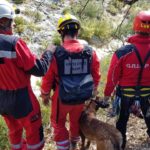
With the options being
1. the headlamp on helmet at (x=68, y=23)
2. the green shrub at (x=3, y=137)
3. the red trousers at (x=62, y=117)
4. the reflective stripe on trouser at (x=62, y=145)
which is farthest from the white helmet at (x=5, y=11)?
the green shrub at (x=3, y=137)

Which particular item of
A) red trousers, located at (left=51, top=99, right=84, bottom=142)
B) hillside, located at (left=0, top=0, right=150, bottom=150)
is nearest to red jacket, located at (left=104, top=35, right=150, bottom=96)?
red trousers, located at (left=51, top=99, right=84, bottom=142)

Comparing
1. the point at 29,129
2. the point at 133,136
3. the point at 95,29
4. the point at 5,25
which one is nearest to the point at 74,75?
the point at 29,129

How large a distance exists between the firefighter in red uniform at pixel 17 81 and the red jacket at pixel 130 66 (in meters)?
0.90

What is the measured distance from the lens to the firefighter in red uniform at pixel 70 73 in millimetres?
4699

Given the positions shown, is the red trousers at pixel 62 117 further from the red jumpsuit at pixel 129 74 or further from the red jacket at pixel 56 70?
the red jumpsuit at pixel 129 74

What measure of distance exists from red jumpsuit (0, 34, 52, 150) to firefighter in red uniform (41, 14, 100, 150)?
0.26 meters

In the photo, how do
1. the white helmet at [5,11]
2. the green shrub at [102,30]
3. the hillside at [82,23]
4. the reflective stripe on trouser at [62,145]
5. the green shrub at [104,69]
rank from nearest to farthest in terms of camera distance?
the white helmet at [5,11]
the reflective stripe on trouser at [62,145]
the green shrub at [104,69]
the hillside at [82,23]
the green shrub at [102,30]

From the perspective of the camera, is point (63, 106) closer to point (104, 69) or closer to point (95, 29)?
point (104, 69)

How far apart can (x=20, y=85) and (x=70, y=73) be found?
2.12ft

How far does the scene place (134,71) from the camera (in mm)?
4977

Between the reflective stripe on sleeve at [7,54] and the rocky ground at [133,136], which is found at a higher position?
the reflective stripe on sleeve at [7,54]

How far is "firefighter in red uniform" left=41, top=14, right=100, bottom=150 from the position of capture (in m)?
4.70

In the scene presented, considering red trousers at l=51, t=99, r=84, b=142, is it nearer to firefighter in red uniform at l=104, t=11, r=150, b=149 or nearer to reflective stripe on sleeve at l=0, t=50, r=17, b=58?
firefighter in red uniform at l=104, t=11, r=150, b=149

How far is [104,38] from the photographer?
11164 millimetres
